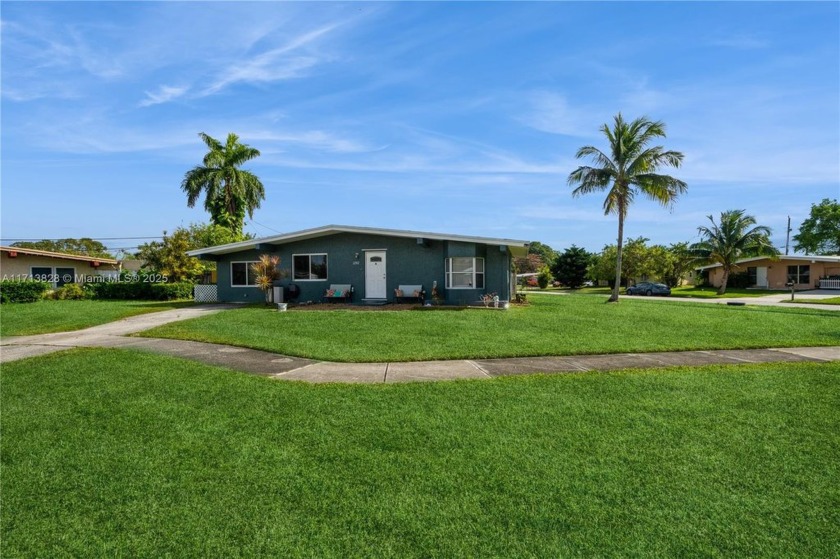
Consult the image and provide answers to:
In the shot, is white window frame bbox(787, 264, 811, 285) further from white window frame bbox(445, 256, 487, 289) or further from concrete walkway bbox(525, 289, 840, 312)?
white window frame bbox(445, 256, 487, 289)

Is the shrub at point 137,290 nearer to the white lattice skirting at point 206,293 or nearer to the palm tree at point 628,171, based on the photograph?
the white lattice skirting at point 206,293

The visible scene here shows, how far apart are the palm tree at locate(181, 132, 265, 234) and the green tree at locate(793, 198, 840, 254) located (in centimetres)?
6688

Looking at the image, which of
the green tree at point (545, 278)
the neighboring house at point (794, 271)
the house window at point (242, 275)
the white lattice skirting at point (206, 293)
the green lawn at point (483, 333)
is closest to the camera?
the green lawn at point (483, 333)

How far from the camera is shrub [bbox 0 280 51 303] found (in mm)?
21266

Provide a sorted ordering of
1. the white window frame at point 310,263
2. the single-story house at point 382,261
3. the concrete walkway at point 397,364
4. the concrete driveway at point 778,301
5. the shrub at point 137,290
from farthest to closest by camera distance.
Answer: the shrub at point 137,290 → the concrete driveway at point 778,301 → the white window frame at point 310,263 → the single-story house at point 382,261 → the concrete walkway at point 397,364

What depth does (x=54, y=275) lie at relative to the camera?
96.1ft

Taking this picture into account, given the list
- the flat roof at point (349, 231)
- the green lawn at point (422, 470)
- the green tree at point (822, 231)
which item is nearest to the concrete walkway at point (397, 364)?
the green lawn at point (422, 470)

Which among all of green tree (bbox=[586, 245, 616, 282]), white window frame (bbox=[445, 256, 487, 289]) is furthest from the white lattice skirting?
green tree (bbox=[586, 245, 616, 282])

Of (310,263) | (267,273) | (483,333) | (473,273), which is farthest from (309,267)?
(483,333)

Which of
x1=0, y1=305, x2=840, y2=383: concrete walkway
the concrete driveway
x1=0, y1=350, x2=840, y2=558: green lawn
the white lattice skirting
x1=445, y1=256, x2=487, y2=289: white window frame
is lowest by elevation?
the concrete driveway

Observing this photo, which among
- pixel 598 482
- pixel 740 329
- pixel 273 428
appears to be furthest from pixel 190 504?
pixel 740 329

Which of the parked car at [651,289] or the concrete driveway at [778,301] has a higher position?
the parked car at [651,289]

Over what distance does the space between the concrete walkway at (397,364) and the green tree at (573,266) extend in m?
41.0

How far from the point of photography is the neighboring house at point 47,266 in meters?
26.9
